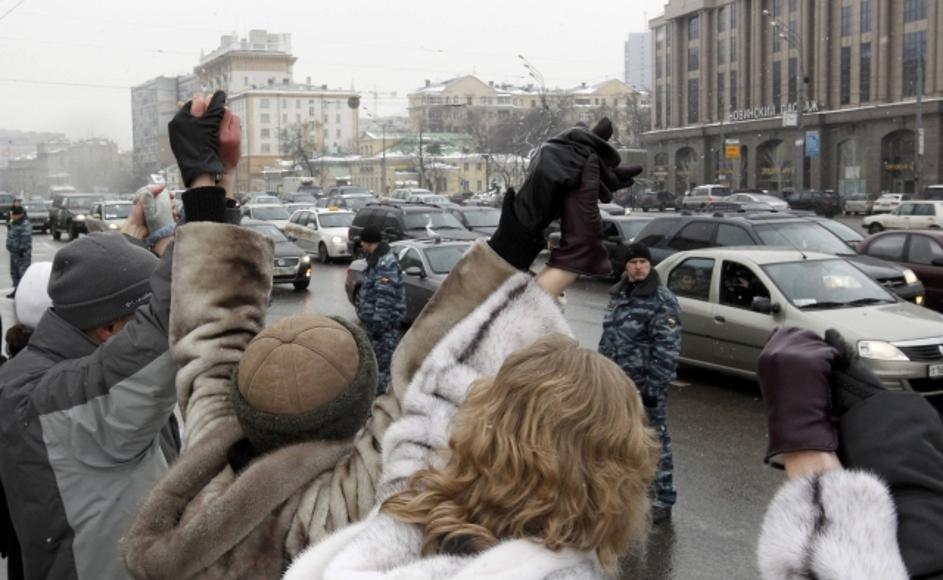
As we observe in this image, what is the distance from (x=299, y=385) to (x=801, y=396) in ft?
3.27

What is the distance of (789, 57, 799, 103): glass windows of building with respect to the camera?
69.0 m

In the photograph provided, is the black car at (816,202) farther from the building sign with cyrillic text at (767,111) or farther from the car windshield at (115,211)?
the car windshield at (115,211)

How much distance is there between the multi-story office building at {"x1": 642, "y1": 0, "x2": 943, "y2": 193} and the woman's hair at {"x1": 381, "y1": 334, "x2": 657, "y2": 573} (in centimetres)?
4899

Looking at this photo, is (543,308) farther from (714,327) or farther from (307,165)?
(307,165)

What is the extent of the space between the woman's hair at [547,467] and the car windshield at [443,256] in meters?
13.3

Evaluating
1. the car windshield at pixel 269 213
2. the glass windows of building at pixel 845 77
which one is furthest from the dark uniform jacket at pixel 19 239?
the glass windows of building at pixel 845 77

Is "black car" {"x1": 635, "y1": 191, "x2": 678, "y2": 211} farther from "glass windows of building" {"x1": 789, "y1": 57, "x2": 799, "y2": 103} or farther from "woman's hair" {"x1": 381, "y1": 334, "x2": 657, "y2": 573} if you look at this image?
"woman's hair" {"x1": 381, "y1": 334, "x2": 657, "y2": 573}

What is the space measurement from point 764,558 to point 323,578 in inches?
30.5

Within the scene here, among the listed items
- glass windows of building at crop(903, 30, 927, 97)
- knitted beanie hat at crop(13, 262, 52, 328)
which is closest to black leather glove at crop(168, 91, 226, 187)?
knitted beanie hat at crop(13, 262, 52, 328)

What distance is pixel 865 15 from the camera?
63594mm

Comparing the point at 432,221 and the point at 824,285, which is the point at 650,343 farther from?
the point at 432,221

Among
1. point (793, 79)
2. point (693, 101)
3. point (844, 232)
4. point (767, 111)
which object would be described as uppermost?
point (793, 79)

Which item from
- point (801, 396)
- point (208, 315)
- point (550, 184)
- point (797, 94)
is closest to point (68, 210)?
point (208, 315)

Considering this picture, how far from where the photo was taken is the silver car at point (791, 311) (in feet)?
28.5
